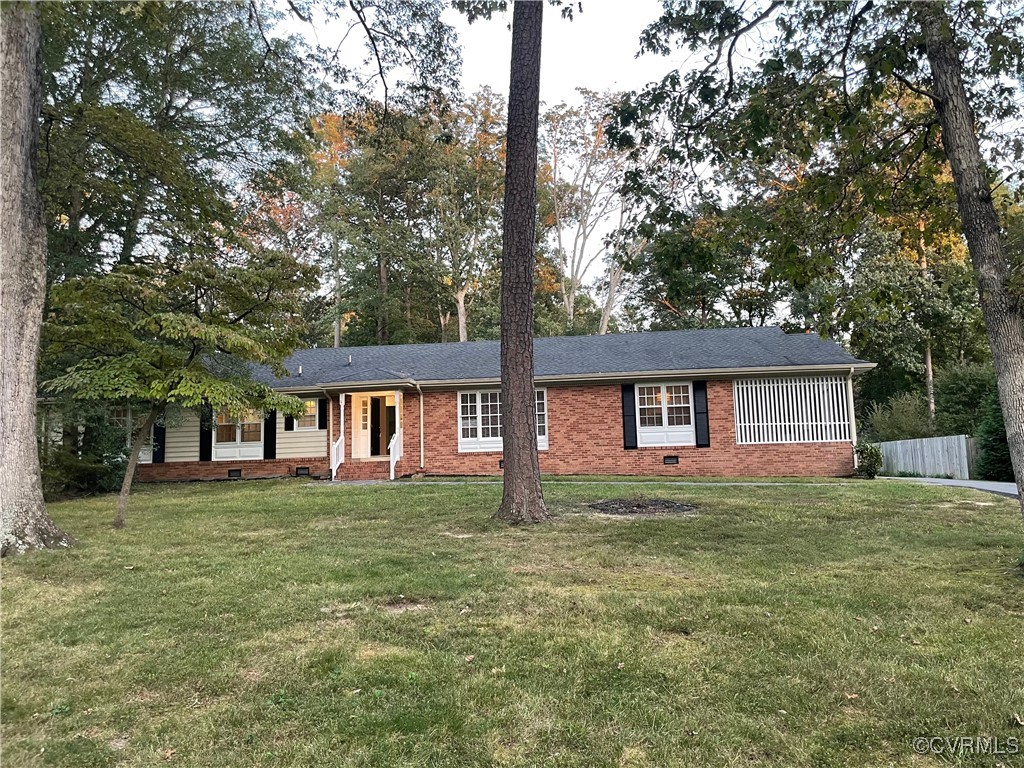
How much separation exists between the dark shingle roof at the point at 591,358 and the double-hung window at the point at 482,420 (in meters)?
0.73

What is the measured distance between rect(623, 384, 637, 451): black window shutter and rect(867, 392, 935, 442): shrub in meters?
9.24

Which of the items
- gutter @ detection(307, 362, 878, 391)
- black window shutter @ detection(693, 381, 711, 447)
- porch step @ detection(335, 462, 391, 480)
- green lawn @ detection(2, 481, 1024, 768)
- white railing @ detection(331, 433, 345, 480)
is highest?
gutter @ detection(307, 362, 878, 391)

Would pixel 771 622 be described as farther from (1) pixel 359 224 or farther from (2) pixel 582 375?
(1) pixel 359 224

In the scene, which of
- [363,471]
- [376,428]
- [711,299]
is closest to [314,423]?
[376,428]

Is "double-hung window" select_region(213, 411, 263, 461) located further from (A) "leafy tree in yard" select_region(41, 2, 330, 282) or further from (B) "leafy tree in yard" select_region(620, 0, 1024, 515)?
(B) "leafy tree in yard" select_region(620, 0, 1024, 515)

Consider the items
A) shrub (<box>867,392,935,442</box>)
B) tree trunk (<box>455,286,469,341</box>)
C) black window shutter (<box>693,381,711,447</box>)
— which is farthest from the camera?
tree trunk (<box>455,286,469,341</box>)

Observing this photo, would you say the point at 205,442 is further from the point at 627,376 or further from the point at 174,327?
the point at 627,376

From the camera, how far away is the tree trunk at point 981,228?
17.0ft

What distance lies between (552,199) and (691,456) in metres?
17.7

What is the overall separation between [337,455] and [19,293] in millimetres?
10379

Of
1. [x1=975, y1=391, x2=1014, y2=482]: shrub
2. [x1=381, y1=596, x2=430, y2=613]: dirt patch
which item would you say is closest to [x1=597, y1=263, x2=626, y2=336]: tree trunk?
[x1=975, y1=391, x2=1014, y2=482]: shrub

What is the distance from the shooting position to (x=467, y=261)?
95.6 ft

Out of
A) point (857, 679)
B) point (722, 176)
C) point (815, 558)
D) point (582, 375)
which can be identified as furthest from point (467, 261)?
point (857, 679)

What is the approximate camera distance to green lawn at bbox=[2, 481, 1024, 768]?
266 cm
